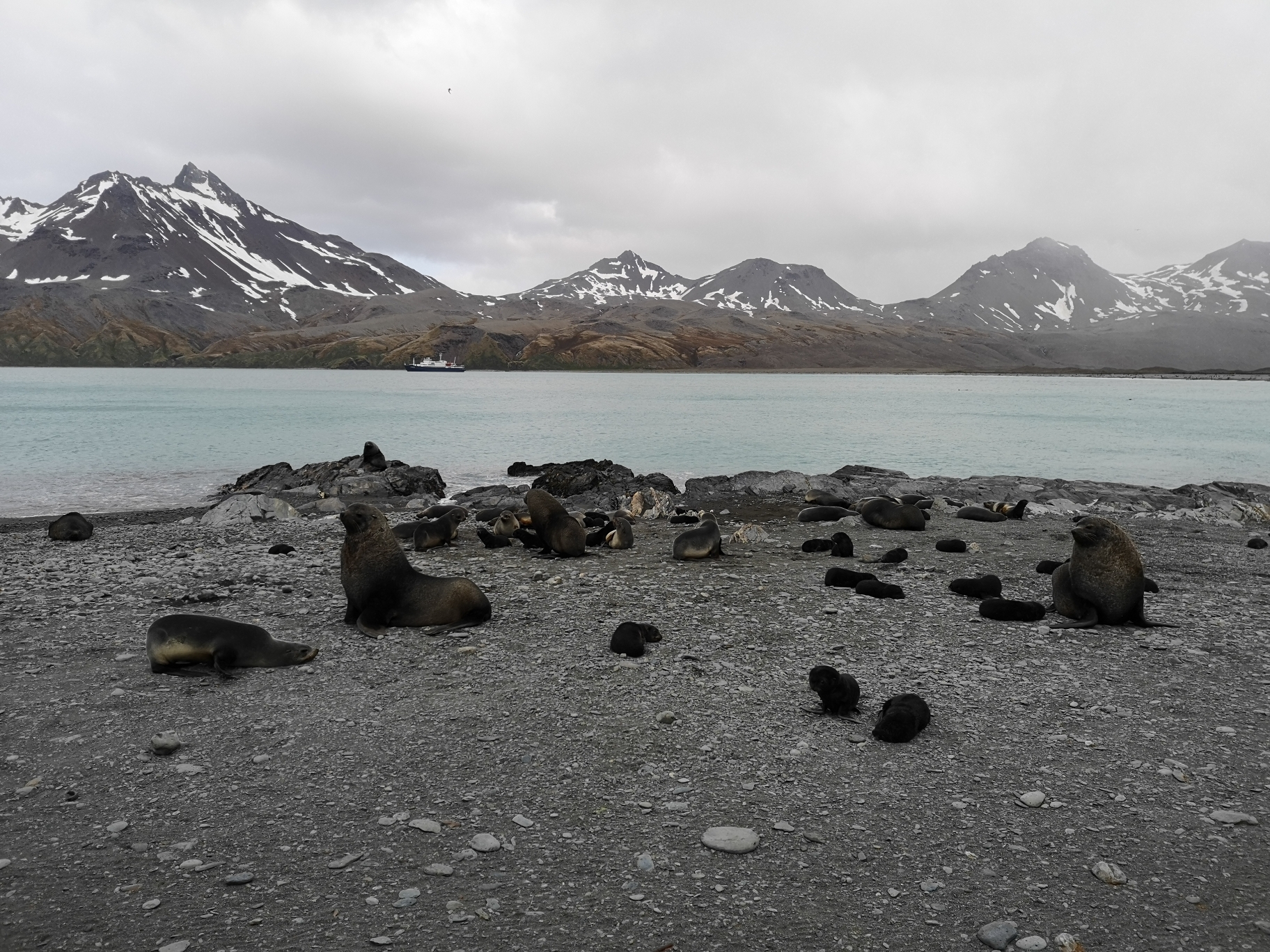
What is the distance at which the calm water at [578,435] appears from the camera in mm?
28328

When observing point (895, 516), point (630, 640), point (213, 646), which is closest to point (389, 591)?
point (213, 646)

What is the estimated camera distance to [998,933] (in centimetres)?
349

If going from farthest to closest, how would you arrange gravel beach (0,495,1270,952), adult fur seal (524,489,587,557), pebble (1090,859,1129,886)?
adult fur seal (524,489,587,557) < pebble (1090,859,1129,886) < gravel beach (0,495,1270,952)

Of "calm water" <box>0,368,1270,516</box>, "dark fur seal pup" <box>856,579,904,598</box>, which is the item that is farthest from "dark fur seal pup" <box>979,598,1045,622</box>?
"calm water" <box>0,368,1270,516</box>

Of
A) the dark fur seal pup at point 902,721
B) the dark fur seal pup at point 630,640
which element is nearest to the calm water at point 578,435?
the dark fur seal pup at point 630,640

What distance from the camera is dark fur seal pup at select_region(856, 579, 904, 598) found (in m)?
8.95

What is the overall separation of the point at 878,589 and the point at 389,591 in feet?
17.1

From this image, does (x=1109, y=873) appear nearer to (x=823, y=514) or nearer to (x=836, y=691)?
(x=836, y=691)

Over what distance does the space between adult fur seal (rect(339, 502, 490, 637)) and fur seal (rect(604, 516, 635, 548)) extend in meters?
4.37

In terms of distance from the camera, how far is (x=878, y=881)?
3885mm

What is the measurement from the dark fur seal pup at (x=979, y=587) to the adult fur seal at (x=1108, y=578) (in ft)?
3.32

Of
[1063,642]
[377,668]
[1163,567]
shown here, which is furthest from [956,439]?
[377,668]

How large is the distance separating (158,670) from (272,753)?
2001 mm

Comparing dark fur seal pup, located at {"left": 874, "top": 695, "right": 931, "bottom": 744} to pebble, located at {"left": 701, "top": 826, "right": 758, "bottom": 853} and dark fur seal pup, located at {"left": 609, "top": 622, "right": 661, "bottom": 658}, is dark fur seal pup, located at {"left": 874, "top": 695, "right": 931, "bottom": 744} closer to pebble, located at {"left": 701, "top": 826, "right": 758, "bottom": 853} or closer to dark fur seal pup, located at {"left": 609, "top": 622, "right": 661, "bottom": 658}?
pebble, located at {"left": 701, "top": 826, "right": 758, "bottom": 853}
